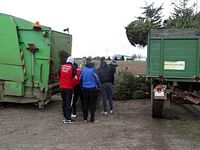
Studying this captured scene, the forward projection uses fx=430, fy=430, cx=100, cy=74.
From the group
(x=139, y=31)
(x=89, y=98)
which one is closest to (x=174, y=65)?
(x=89, y=98)

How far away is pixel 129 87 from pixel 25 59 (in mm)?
5106

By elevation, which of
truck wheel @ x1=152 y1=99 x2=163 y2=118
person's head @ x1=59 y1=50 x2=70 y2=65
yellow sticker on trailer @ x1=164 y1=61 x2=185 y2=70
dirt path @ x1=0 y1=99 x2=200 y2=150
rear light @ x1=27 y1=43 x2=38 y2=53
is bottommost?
dirt path @ x1=0 y1=99 x2=200 y2=150

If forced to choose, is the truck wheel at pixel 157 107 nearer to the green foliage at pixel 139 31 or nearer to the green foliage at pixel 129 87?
the green foliage at pixel 129 87

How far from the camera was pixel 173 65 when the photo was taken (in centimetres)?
1099

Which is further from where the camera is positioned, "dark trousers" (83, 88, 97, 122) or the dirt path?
"dark trousers" (83, 88, 97, 122)

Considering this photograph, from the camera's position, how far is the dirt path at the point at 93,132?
8.18 m

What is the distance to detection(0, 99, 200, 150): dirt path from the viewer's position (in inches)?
322

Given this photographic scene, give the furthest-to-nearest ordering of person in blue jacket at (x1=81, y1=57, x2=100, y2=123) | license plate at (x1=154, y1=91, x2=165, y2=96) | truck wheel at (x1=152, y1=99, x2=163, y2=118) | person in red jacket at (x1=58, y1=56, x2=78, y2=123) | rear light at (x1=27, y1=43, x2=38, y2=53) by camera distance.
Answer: rear light at (x1=27, y1=43, x2=38, y2=53) < truck wheel at (x1=152, y1=99, x2=163, y2=118) < person in blue jacket at (x1=81, y1=57, x2=100, y2=123) < person in red jacket at (x1=58, y1=56, x2=78, y2=123) < license plate at (x1=154, y1=91, x2=165, y2=96)

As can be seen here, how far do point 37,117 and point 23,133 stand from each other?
2518 mm

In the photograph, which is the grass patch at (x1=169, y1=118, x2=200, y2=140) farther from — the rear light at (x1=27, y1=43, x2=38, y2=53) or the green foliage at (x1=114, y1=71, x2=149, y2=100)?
the green foliage at (x1=114, y1=71, x2=149, y2=100)

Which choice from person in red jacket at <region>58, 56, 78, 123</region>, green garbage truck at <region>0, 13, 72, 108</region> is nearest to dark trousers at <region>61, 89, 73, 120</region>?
person in red jacket at <region>58, 56, 78, 123</region>

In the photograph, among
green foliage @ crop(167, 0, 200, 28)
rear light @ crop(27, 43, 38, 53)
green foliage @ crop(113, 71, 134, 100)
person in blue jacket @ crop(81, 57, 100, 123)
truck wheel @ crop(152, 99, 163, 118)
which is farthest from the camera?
green foliage @ crop(167, 0, 200, 28)

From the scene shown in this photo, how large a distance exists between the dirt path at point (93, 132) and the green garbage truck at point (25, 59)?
593 mm

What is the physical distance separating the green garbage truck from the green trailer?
343 cm
